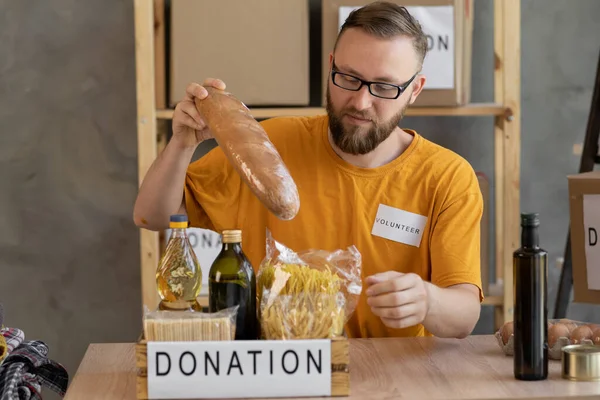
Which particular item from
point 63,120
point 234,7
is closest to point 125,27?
point 63,120

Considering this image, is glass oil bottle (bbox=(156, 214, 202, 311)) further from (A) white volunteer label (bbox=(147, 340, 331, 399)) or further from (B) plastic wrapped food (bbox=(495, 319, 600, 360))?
(B) plastic wrapped food (bbox=(495, 319, 600, 360))

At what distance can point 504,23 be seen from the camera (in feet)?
8.07

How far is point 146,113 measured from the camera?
246cm

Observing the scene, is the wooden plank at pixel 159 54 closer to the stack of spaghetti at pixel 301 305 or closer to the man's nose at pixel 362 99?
the man's nose at pixel 362 99

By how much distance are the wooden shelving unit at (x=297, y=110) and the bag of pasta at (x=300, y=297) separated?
1205 mm

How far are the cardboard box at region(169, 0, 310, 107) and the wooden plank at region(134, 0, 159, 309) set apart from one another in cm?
7

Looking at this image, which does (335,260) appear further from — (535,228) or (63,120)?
(63,120)

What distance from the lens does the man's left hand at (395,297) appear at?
1.32 m

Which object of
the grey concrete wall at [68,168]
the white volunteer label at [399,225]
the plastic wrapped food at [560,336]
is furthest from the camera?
the grey concrete wall at [68,168]

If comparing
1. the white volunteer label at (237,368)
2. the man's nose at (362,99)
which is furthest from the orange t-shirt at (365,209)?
the white volunteer label at (237,368)

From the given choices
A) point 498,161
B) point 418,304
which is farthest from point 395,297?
point 498,161

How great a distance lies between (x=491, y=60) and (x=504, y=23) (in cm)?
44

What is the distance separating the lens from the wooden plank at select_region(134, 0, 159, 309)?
7.92ft

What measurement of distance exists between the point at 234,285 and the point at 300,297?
0.12 meters
